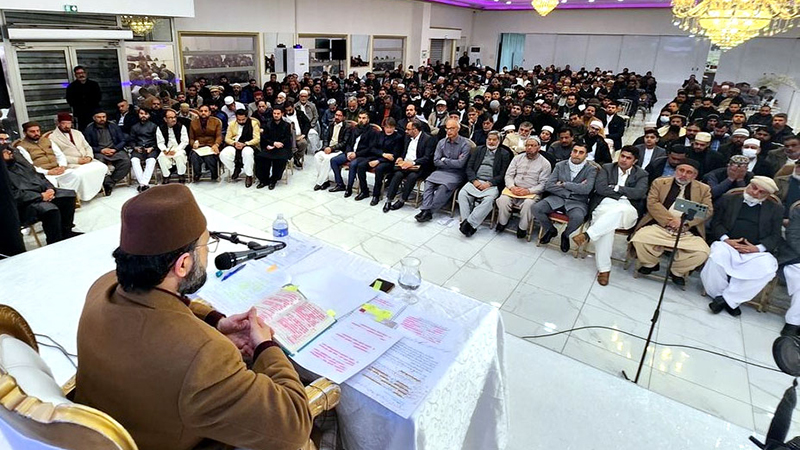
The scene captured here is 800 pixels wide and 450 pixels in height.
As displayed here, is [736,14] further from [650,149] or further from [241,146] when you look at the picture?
[241,146]

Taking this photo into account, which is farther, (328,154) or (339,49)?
(339,49)

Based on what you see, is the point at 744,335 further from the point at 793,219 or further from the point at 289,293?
the point at 289,293

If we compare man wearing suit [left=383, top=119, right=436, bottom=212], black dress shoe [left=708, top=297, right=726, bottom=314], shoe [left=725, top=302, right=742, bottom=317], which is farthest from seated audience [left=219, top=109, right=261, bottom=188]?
shoe [left=725, top=302, right=742, bottom=317]

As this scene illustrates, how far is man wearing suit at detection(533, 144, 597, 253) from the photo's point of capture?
15.4ft

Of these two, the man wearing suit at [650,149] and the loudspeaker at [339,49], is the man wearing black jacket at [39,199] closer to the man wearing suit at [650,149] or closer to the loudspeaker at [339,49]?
the man wearing suit at [650,149]

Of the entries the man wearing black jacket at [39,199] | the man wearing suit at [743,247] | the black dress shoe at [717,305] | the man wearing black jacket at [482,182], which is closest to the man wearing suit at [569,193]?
the man wearing black jacket at [482,182]

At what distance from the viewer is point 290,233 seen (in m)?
2.58

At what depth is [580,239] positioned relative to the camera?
4625 mm

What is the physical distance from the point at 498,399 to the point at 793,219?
141 inches

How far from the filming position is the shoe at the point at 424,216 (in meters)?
5.50

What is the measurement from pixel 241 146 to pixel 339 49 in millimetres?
7404

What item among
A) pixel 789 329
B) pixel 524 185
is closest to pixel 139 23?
pixel 524 185

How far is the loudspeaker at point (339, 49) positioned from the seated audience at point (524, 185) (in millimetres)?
9017

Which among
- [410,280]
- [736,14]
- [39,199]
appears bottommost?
[39,199]
